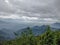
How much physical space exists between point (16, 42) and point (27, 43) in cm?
19

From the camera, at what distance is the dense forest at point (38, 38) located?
2174mm

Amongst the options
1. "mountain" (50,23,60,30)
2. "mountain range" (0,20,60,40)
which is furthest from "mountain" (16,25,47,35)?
"mountain" (50,23,60,30)

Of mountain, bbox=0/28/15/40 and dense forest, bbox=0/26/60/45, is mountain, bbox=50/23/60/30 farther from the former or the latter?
mountain, bbox=0/28/15/40

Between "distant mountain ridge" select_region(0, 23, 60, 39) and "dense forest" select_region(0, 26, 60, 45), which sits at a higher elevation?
"distant mountain ridge" select_region(0, 23, 60, 39)

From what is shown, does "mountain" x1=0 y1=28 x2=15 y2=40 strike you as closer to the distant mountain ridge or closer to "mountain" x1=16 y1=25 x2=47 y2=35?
the distant mountain ridge

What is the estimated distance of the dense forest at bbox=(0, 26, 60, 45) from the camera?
2174 millimetres

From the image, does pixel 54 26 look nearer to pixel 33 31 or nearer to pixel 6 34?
pixel 33 31

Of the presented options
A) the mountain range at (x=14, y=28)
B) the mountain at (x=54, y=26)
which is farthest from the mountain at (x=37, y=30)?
the mountain at (x=54, y=26)

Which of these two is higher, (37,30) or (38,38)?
(37,30)

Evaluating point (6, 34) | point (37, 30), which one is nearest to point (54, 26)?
point (37, 30)

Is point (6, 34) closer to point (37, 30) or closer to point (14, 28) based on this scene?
point (14, 28)

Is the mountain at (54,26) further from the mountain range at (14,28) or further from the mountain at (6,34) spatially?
the mountain at (6,34)

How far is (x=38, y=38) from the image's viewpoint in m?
2.18

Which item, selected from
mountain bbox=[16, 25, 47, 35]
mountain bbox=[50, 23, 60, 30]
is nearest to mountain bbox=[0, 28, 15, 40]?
mountain bbox=[16, 25, 47, 35]
